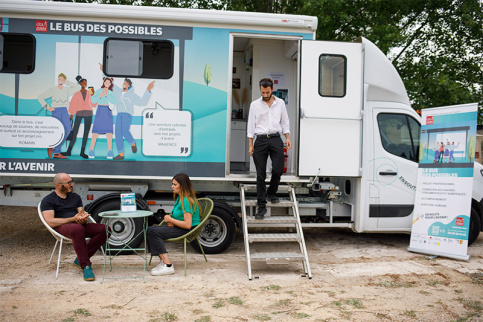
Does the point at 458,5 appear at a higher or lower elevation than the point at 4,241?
higher

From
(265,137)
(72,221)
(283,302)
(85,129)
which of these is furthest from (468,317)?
(85,129)

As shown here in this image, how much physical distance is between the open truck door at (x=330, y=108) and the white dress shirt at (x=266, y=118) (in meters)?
0.37

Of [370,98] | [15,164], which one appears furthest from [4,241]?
[370,98]

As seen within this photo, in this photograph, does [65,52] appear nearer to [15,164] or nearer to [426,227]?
[15,164]

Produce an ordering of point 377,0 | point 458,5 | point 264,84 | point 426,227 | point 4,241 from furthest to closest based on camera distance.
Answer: point 458,5 → point 377,0 → point 4,241 → point 426,227 → point 264,84

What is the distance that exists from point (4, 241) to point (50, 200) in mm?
2566

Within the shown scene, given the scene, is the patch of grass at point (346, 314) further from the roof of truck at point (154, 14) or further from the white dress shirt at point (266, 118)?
the roof of truck at point (154, 14)

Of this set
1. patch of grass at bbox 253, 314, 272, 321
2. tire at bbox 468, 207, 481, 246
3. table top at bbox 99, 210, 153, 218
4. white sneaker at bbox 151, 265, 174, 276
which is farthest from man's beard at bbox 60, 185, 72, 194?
tire at bbox 468, 207, 481, 246

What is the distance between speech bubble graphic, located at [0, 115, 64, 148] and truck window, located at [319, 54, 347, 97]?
3.56 m

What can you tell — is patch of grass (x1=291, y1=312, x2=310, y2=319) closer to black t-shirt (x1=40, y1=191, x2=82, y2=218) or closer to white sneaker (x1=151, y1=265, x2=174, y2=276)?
white sneaker (x1=151, y1=265, x2=174, y2=276)

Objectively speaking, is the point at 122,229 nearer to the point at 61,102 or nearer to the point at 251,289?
the point at 61,102

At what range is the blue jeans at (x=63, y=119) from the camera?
18.4 ft

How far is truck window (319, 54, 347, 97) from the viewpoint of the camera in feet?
19.6

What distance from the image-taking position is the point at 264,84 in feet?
Answer: 17.9
